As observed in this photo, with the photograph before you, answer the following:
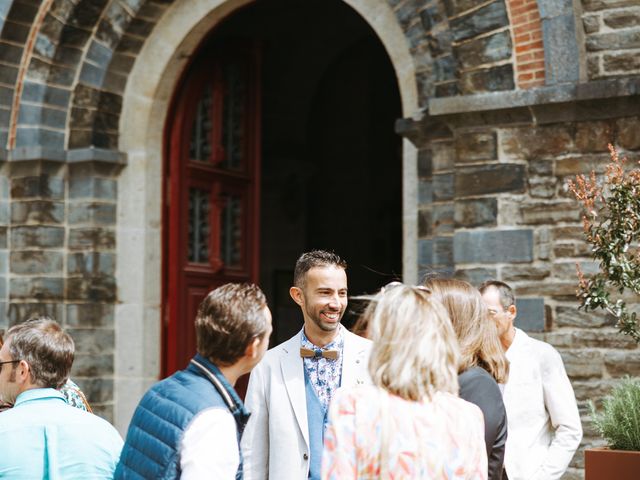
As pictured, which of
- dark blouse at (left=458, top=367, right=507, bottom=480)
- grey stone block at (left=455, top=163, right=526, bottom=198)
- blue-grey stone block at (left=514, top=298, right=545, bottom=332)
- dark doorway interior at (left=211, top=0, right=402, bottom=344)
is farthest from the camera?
dark doorway interior at (left=211, top=0, right=402, bottom=344)

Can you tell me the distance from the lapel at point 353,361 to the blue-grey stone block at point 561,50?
9.38 feet

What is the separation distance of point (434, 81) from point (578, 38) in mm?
1177

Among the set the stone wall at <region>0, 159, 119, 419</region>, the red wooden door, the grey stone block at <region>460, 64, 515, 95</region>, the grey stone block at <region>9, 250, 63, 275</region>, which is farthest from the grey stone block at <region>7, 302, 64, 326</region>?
the grey stone block at <region>460, 64, 515, 95</region>

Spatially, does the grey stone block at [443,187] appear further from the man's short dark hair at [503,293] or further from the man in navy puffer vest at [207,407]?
the man in navy puffer vest at [207,407]

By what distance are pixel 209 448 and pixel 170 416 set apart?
6.0 inches

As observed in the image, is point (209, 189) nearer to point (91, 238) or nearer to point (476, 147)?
point (91, 238)

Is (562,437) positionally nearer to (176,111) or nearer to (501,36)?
(501,36)

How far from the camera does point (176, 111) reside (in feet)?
29.9

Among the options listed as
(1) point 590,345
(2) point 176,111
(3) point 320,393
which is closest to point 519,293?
(1) point 590,345

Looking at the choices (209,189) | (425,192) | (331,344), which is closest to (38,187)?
(209,189)

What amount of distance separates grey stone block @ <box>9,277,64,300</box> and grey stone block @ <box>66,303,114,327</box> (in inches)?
6.2

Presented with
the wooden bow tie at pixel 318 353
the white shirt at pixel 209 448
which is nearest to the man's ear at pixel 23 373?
the white shirt at pixel 209 448

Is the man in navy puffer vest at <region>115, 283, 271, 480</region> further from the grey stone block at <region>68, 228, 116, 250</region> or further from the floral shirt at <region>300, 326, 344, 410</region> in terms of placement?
the grey stone block at <region>68, 228, 116, 250</region>

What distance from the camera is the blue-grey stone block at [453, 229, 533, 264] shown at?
21.6 ft
